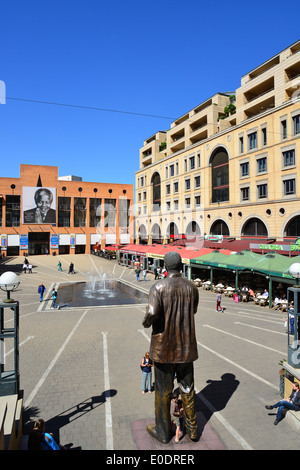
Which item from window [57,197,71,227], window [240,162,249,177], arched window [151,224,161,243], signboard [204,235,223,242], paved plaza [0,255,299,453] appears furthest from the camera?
window [57,197,71,227]

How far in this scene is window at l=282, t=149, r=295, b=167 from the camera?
1136 inches

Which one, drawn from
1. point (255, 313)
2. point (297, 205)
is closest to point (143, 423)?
point (255, 313)

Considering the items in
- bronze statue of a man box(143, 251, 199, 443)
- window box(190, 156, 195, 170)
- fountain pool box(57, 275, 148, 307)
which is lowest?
fountain pool box(57, 275, 148, 307)

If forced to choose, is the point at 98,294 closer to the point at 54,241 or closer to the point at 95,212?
the point at 54,241

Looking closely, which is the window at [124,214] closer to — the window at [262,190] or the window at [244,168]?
the window at [244,168]

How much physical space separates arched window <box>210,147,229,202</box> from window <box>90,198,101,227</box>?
120 ft

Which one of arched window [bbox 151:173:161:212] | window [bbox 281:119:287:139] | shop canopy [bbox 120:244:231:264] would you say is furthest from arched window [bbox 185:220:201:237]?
window [bbox 281:119:287:139]

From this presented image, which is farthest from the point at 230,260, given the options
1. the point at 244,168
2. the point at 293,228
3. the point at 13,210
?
the point at 13,210

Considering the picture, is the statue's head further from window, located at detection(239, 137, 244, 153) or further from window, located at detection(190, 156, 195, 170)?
window, located at detection(190, 156, 195, 170)

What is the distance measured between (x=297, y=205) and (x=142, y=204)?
39930mm

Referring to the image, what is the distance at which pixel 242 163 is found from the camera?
35469mm

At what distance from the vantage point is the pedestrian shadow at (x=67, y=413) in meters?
6.62

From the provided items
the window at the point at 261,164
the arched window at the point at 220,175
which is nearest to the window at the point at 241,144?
the arched window at the point at 220,175
